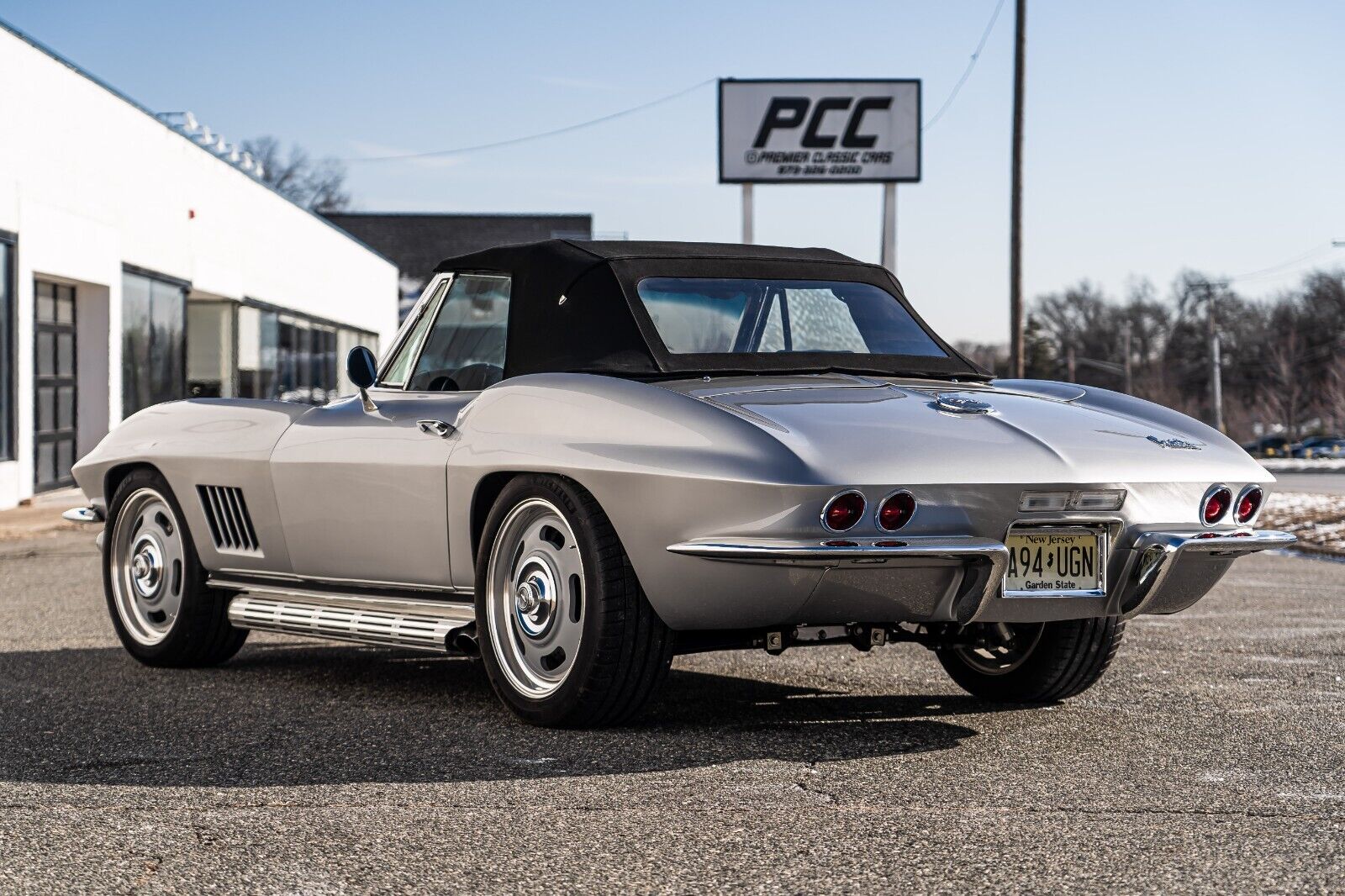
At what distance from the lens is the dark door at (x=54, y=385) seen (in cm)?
2028

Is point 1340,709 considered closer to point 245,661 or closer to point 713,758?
point 713,758

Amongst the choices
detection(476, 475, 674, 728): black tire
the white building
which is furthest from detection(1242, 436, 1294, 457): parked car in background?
detection(476, 475, 674, 728): black tire

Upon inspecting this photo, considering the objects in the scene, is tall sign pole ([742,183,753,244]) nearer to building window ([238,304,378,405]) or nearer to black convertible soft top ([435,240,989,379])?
building window ([238,304,378,405])

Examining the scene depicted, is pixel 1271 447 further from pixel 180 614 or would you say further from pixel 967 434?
pixel 967 434

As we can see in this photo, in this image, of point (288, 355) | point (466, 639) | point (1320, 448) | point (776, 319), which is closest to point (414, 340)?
point (466, 639)

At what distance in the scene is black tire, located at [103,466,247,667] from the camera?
6934 mm

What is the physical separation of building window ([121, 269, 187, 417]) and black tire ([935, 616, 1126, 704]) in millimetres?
17981

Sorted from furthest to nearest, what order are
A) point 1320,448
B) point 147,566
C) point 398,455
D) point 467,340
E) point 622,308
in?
point 1320,448
point 147,566
point 467,340
point 398,455
point 622,308

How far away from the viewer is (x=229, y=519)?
6.77 meters

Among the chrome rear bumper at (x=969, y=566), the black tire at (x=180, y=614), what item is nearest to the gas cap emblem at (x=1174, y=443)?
the chrome rear bumper at (x=969, y=566)

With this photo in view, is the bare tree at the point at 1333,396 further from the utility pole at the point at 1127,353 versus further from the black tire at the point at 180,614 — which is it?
the black tire at the point at 180,614

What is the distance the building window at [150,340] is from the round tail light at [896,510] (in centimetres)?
1886

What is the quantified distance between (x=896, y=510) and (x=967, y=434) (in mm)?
407

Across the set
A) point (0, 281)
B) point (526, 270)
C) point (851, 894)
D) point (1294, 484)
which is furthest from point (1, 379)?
point (1294, 484)
